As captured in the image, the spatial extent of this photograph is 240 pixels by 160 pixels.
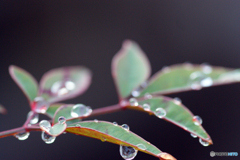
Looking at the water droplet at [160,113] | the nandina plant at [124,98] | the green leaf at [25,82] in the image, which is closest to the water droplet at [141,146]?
the nandina plant at [124,98]

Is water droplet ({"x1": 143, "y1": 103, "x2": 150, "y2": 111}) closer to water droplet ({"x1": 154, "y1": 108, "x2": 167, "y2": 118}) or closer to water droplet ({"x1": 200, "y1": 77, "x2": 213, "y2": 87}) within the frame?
water droplet ({"x1": 154, "y1": 108, "x2": 167, "y2": 118})

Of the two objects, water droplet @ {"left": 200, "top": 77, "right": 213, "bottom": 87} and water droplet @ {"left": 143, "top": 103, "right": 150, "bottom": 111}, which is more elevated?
water droplet @ {"left": 200, "top": 77, "right": 213, "bottom": 87}

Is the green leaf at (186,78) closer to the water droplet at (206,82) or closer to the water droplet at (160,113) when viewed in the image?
the water droplet at (206,82)

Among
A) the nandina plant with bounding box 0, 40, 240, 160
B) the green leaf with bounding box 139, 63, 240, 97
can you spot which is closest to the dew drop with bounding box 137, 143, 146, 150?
the nandina plant with bounding box 0, 40, 240, 160

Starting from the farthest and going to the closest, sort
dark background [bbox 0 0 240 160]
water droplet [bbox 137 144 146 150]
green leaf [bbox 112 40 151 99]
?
dark background [bbox 0 0 240 160]
green leaf [bbox 112 40 151 99]
water droplet [bbox 137 144 146 150]

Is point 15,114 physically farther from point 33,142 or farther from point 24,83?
point 24,83

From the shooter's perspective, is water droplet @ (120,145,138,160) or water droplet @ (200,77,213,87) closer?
water droplet @ (120,145,138,160)

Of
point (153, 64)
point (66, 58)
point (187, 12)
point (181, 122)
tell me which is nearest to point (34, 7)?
point (66, 58)

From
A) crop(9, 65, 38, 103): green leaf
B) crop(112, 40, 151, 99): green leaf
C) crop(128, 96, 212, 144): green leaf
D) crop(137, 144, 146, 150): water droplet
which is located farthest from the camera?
crop(112, 40, 151, 99): green leaf
